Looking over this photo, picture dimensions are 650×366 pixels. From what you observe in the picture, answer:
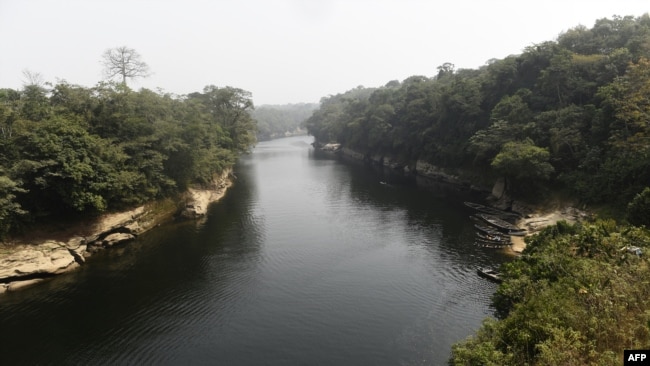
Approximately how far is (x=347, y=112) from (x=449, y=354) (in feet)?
409

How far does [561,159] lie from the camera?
50031mm

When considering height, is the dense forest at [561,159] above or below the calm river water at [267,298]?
above

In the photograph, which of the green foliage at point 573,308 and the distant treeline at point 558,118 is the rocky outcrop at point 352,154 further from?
the green foliage at point 573,308

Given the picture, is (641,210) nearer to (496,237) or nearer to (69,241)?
(496,237)

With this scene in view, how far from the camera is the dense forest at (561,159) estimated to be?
1661 cm

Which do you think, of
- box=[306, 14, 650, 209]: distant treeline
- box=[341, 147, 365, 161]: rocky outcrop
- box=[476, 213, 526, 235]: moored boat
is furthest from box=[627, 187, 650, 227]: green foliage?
box=[341, 147, 365, 161]: rocky outcrop

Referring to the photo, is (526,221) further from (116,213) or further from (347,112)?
(347,112)

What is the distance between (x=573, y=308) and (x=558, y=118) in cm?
4088

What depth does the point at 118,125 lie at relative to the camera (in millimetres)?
46062

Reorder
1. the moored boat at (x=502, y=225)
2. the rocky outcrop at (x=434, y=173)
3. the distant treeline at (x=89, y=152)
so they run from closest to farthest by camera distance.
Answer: the distant treeline at (x=89, y=152), the moored boat at (x=502, y=225), the rocky outcrop at (x=434, y=173)

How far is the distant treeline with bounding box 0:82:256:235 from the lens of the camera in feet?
116

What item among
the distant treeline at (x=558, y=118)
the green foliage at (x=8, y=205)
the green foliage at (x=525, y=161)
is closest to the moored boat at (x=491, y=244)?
the distant treeline at (x=558, y=118)

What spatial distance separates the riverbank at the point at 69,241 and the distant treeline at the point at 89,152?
4.76 feet

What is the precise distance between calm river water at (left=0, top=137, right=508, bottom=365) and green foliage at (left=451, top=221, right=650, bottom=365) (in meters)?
5.07
